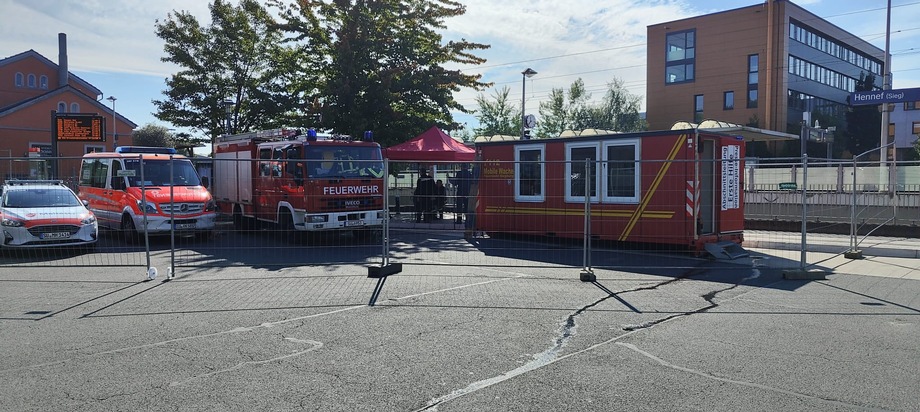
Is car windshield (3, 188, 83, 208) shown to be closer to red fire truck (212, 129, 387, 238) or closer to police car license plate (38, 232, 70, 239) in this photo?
police car license plate (38, 232, 70, 239)

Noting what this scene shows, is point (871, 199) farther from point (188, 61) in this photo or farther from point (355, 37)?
point (188, 61)

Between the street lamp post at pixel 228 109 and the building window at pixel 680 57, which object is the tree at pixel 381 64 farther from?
the building window at pixel 680 57

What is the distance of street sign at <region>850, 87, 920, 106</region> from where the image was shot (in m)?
22.7

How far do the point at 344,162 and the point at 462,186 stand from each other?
3.45 meters

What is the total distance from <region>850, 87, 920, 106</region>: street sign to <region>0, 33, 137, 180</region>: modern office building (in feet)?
121

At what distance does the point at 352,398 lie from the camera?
4527mm

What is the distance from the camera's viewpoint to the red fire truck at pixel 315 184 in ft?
45.1

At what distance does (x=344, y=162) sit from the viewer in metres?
14.2

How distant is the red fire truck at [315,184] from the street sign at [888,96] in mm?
19688

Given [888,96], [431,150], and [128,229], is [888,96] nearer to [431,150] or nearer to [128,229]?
[431,150]

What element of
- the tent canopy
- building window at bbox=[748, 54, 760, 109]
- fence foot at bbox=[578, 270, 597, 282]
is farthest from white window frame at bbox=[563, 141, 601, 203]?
building window at bbox=[748, 54, 760, 109]

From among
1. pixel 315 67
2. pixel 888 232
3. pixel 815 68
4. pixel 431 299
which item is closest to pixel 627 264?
pixel 431 299

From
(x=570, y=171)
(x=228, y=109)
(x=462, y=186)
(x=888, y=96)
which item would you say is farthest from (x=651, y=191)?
(x=228, y=109)

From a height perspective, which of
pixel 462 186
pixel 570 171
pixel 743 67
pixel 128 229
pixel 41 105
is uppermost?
pixel 743 67
